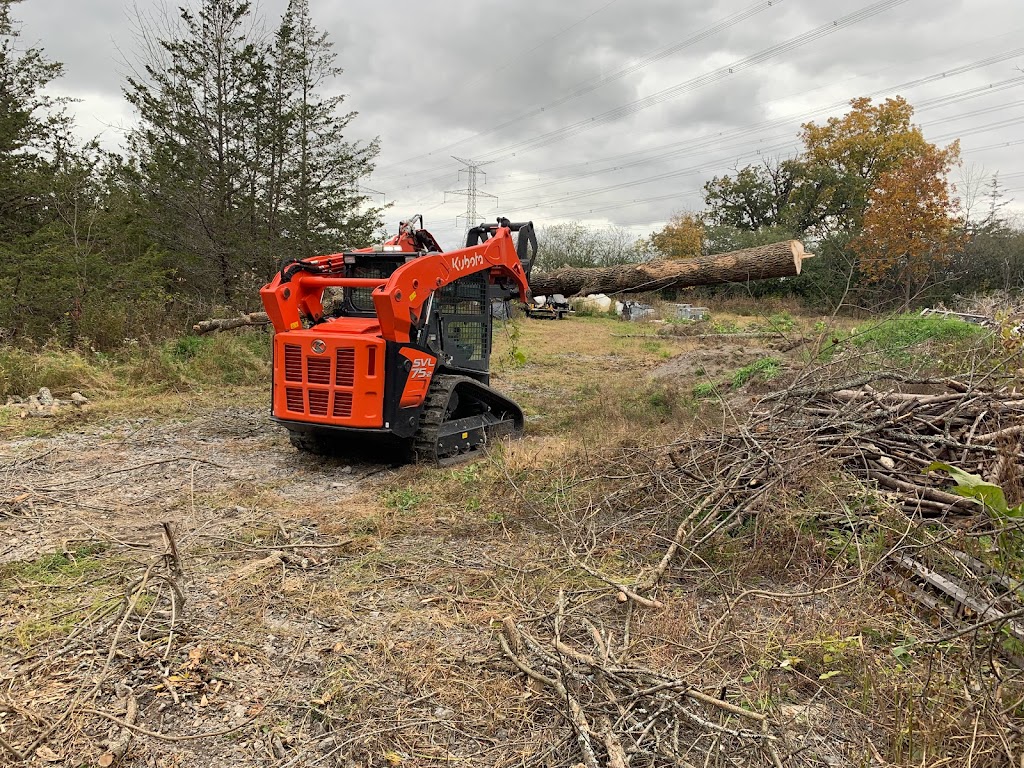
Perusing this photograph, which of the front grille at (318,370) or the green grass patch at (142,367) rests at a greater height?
the front grille at (318,370)

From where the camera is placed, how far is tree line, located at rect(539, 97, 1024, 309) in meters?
23.9

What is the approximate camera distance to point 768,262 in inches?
276

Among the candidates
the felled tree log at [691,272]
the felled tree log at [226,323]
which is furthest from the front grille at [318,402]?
the felled tree log at [226,323]

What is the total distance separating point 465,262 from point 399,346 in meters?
1.22

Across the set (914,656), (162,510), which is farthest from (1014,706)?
(162,510)

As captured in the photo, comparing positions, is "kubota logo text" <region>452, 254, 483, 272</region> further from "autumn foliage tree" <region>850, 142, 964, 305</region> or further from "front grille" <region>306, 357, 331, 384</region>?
"autumn foliage tree" <region>850, 142, 964, 305</region>

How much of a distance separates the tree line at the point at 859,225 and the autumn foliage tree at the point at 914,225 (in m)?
0.04

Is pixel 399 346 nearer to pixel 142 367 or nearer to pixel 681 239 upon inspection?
pixel 142 367

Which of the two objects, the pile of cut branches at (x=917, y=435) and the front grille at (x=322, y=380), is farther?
the front grille at (x=322, y=380)

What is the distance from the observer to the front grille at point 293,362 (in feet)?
18.6

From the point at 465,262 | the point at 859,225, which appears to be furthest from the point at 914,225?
the point at 465,262

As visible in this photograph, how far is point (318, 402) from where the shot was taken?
5.66 m

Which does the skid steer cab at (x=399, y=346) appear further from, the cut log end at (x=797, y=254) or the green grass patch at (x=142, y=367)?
the green grass patch at (x=142, y=367)

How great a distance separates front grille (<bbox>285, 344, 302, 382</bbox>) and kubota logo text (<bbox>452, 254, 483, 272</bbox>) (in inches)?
65.7
